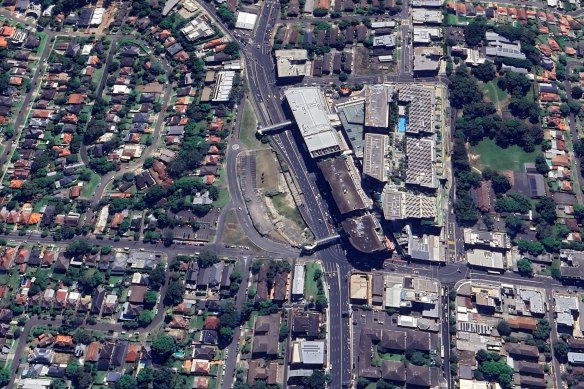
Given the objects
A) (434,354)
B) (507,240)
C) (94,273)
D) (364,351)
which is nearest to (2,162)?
(94,273)

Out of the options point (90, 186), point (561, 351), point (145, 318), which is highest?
point (90, 186)

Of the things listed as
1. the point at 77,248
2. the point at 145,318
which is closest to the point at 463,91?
the point at 145,318

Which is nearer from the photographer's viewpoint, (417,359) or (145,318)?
(417,359)

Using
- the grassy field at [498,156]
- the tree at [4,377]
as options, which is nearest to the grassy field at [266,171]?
the grassy field at [498,156]

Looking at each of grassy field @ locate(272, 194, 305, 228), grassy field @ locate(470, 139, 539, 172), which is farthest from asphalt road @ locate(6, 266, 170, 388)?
grassy field @ locate(470, 139, 539, 172)

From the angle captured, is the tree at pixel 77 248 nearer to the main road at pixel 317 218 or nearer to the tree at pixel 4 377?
the tree at pixel 4 377

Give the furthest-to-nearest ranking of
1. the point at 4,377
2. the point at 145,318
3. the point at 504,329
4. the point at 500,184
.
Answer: the point at 500,184 → the point at 145,318 → the point at 504,329 → the point at 4,377

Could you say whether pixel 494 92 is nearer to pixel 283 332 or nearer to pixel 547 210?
pixel 547 210
